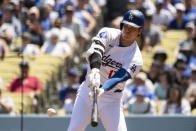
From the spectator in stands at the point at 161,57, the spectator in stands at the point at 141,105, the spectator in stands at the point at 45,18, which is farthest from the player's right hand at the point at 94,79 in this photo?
the spectator in stands at the point at 45,18

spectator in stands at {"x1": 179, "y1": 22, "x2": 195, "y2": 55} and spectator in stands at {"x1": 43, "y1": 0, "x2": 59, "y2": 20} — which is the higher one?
spectator in stands at {"x1": 43, "y1": 0, "x2": 59, "y2": 20}

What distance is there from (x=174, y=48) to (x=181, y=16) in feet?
2.65

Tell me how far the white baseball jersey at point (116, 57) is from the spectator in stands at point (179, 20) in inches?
234

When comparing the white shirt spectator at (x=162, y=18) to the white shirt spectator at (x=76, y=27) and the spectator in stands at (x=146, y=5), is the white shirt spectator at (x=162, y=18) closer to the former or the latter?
the spectator in stands at (x=146, y=5)

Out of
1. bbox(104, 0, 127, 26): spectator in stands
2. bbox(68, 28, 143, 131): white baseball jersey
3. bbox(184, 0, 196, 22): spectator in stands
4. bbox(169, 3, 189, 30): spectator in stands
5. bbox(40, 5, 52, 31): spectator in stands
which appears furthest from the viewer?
bbox(104, 0, 127, 26): spectator in stands

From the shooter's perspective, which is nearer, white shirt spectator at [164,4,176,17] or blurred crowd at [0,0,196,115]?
blurred crowd at [0,0,196,115]

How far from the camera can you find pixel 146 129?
841cm

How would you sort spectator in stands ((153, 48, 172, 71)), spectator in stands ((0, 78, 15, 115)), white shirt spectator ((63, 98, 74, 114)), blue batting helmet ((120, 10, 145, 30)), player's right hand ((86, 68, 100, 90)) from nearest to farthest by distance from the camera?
player's right hand ((86, 68, 100, 90))
blue batting helmet ((120, 10, 145, 30))
spectator in stands ((0, 78, 15, 115))
white shirt spectator ((63, 98, 74, 114))
spectator in stands ((153, 48, 172, 71))

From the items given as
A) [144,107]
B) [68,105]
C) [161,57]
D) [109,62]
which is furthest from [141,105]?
[109,62]

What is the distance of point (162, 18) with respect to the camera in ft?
39.0

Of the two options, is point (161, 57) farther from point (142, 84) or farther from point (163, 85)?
point (142, 84)

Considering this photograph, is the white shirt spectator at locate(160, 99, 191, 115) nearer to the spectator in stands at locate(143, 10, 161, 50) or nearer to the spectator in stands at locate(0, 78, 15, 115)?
the spectator in stands at locate(143, 10, 161, 50)

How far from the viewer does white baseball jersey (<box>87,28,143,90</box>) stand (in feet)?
19.0

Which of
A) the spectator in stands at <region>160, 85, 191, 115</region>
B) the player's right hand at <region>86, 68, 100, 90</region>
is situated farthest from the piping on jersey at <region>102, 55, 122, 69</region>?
the spectator in stands at <region>160, 85, 191, 115</region>
